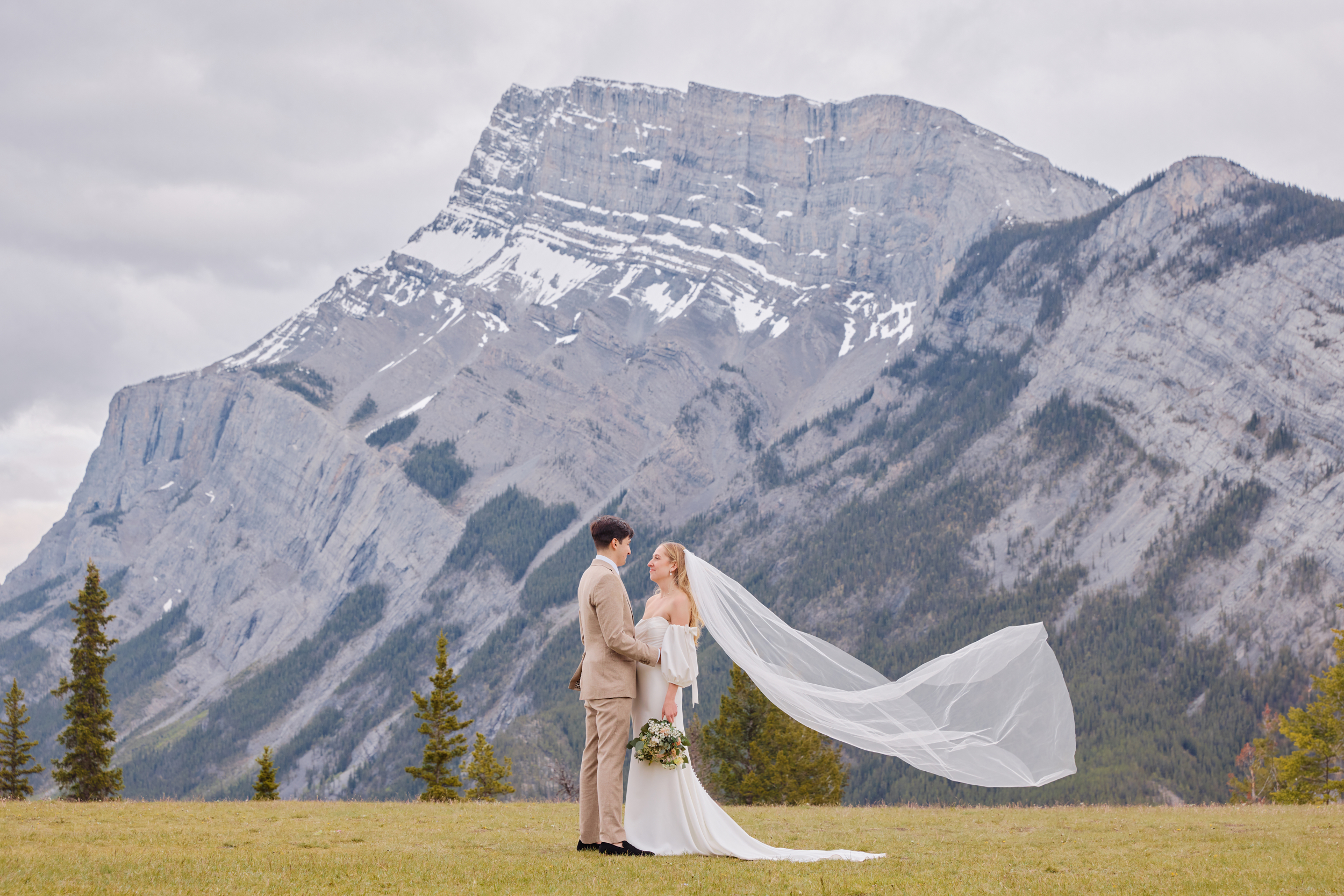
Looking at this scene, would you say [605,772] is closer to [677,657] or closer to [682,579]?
[677,657]

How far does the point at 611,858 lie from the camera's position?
12492 millimetres

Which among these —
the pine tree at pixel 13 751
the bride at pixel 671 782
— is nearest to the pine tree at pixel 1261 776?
the bride at pixel 671 782

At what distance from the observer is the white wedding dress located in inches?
518

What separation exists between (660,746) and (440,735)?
29.0 metres

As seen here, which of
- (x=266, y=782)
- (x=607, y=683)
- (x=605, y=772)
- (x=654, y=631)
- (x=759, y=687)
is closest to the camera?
(x=605, y=772)

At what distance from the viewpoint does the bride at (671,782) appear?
13164mm

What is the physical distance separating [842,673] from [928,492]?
615ft

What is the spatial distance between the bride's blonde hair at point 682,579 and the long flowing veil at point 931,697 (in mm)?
725

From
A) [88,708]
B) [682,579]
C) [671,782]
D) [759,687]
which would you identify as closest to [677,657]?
[682,579]

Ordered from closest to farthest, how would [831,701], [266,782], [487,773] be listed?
[831,701] → [266,782] → [487,773]

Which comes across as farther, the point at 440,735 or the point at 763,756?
→ the point at 763,756

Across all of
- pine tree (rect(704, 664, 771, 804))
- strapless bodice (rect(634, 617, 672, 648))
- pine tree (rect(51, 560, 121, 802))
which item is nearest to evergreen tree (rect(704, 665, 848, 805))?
pine tree (rect(704, 664, 771, 804))

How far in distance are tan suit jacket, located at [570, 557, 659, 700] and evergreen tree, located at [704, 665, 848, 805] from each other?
26.8 metres

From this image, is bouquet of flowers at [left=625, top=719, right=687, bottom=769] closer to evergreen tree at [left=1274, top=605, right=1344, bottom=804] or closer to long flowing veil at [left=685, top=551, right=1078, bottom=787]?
long flowing veil at [left=685, top=551, right=1078, bottom=787]
